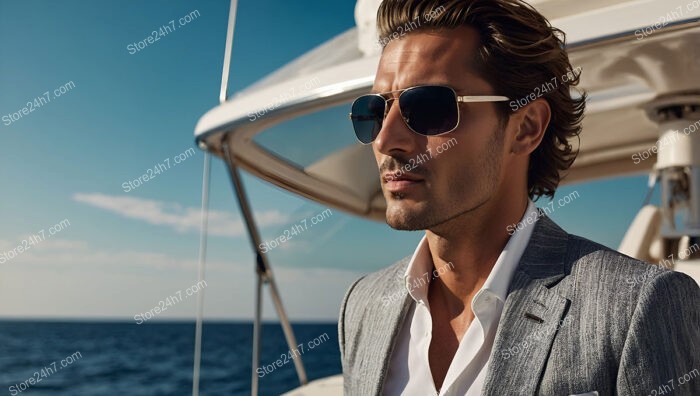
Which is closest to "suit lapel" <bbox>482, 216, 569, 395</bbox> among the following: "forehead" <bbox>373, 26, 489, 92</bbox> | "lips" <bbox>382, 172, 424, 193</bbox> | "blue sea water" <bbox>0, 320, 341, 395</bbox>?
"lips" <bbox>382, 172, 424, 193</bbox>

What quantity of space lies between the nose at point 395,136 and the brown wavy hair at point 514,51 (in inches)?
7.2

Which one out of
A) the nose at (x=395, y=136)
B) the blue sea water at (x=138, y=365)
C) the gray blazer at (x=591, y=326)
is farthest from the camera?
the blue sea water at (x=138, y=365)

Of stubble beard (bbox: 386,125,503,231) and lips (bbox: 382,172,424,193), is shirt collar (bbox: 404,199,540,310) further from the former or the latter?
lips (bbox: 382,172,424,193)

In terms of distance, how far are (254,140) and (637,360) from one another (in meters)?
2.54

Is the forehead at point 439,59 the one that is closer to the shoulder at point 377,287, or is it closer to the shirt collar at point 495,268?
the shirt collar at point 495,268

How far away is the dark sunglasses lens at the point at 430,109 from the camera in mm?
1314

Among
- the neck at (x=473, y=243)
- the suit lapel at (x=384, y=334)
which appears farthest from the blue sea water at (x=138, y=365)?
the neck at (x=473, y=243)

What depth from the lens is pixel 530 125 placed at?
1.45 meters

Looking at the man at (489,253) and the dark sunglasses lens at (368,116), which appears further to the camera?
the dark sunglasses lens at (368,116)

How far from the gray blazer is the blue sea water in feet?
64.1

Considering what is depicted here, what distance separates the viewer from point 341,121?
3.12 metres

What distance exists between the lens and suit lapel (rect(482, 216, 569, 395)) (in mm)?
1175

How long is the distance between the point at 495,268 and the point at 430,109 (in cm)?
33

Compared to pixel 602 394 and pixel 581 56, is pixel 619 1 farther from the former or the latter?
pixel 602 394
